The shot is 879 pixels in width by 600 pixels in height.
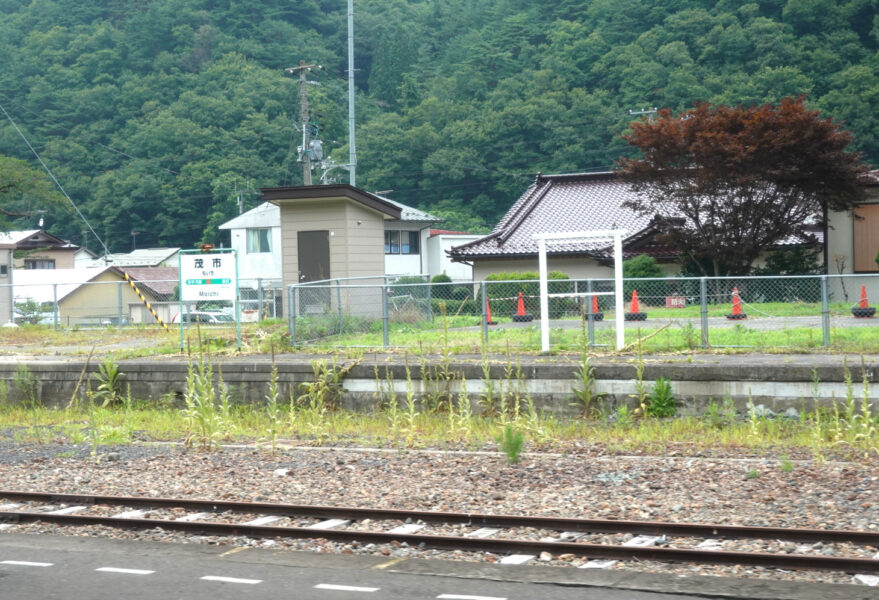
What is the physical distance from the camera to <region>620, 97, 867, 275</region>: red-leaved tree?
25.9 meters

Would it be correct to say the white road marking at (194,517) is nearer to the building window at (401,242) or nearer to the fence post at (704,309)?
the fence post at (704,309)

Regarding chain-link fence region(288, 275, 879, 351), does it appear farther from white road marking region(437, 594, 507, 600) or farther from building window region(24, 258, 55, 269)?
building window region(24, 258, 55, 269)

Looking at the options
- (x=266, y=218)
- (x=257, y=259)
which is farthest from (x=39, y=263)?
(x=266, y=218)

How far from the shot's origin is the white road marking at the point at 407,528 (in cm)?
810

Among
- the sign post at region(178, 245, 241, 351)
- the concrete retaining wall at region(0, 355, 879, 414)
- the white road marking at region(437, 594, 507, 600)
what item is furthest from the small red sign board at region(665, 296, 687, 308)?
the white road marking at region(437, 594, 507, 600)

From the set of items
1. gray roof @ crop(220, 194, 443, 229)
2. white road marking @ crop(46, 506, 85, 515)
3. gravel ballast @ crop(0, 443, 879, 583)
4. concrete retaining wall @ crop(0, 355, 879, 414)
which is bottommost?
white road marking @ crop(46, 506, 85, 515)

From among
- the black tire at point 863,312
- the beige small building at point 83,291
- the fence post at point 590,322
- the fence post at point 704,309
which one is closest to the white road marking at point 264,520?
the fence post at point 590,322

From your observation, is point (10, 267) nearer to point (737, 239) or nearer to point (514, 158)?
point (737, 239)

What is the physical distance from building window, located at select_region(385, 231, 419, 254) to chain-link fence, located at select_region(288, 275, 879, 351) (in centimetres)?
2874

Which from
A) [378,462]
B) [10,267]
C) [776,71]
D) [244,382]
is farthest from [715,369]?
[776,71]

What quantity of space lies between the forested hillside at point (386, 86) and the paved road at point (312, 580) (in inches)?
2025

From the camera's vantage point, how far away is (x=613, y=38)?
68.8 metres

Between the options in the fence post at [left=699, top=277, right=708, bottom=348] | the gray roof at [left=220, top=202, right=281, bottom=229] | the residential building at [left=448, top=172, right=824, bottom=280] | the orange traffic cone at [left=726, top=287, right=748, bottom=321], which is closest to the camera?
the fence post at [left=699, top=277, right=708, bottom=348]

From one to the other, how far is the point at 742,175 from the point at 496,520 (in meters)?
20.4
